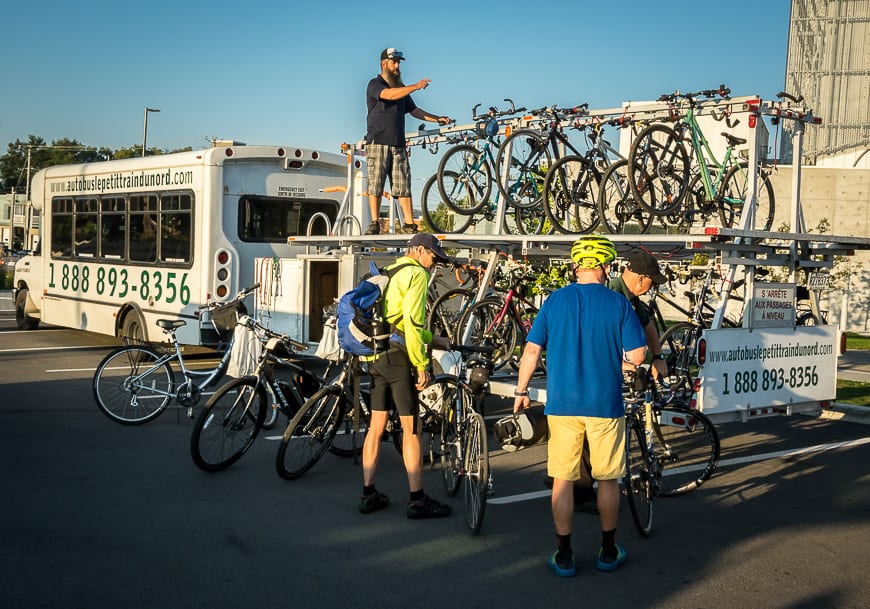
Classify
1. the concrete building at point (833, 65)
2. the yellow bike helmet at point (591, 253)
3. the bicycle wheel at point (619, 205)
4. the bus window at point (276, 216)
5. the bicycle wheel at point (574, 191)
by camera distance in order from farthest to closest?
1. the concrete building at point (833, 65)
2. the bus window at point (276, 216)
3. the bicycle wheel at point (574, 191)
4. the bicycle wheel at point (619, 205)
5. the yellow bike helmet at point (591, 253)

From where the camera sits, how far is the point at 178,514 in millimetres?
6352

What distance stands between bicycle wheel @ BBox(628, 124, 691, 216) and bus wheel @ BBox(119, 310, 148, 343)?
25.8ft

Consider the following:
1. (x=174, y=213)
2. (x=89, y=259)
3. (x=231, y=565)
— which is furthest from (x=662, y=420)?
(x=89, y=259)

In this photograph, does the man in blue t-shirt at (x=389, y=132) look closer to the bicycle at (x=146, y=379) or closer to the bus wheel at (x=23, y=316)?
the bicycle at (x=146, y=379)

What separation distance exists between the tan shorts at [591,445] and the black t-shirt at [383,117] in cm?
661

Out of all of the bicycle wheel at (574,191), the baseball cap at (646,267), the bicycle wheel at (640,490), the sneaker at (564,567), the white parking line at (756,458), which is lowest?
the white parking line at (756,458)

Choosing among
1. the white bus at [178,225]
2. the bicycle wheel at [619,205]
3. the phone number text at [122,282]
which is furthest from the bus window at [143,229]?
the bicycle wheel at [619,205]

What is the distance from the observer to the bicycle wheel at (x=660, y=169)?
9711 mm

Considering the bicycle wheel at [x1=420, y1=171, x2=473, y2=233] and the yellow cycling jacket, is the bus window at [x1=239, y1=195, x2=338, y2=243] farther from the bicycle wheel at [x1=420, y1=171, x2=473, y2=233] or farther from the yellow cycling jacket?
the yellow cycling jacket

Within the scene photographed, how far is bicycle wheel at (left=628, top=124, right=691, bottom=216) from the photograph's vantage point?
9.71 meters

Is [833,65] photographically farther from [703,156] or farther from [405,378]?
[405,378]

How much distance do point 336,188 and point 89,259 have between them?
487 centimetres

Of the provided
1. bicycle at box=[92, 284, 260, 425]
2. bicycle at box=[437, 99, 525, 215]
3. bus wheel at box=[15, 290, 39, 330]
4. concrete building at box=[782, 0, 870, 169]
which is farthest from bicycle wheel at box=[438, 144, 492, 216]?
concrete building at box=[782, 0, 870, 169]

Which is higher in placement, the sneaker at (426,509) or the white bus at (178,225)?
the white bus at (178,225)
